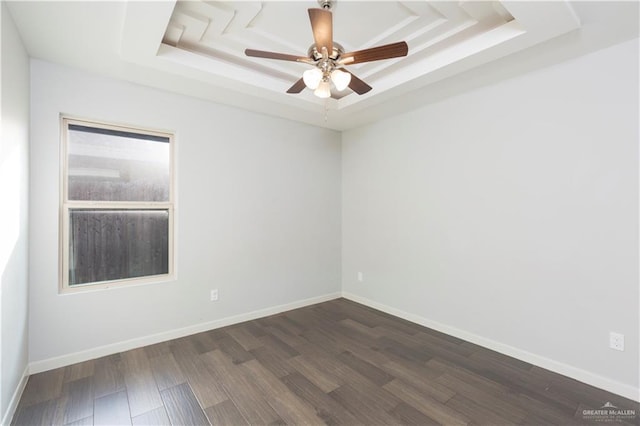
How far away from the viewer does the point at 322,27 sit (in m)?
1.75

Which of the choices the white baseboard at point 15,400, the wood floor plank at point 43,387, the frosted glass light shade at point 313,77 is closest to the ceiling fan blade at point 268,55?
the frosted glass light shade at point 313,77

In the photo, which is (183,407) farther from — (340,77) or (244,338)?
(340,77)

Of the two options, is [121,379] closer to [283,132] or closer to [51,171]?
[51,171]

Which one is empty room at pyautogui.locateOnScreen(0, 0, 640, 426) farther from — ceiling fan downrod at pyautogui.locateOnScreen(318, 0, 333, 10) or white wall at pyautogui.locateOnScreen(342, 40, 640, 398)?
ceiling fan downrod at pyautogui.locateOnScreen(318, 0, 333, 10)

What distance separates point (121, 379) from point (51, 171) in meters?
1.80

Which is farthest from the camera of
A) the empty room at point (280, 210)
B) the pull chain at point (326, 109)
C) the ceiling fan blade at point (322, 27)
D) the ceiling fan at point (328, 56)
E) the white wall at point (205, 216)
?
the pull chain at point (326, 109)

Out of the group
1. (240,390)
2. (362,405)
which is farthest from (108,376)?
(362,405)

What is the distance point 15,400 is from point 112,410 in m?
0.65

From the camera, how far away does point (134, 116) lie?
295cm

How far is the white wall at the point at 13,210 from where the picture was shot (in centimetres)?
183

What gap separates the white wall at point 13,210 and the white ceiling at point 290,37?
0.26 meters

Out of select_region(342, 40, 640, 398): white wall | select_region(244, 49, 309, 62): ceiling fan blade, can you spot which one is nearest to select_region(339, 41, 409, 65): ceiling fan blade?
select_region(244, 49, 309, 62): ceiling fan blade

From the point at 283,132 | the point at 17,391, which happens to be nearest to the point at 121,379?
the point at 17,391

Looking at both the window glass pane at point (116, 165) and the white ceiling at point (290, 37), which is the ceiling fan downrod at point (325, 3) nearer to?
the white ceiling at point (290, 37)
